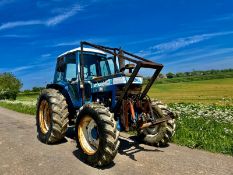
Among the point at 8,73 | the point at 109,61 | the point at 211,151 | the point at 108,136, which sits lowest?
the point at 211,151

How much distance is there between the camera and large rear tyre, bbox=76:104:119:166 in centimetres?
583

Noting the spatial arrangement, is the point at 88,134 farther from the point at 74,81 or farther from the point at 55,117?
the point at 74,81

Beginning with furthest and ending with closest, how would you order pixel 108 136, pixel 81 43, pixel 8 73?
pixel 8 73 < pixel 81 43 < pixel 108 136

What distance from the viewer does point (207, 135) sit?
8453 mm

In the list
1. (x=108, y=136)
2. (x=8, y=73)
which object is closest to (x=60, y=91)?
(x=108, y=136)

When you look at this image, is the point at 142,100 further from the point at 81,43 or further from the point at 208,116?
the point at 208,116

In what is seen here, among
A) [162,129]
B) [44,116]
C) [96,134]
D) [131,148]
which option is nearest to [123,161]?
[96,134]

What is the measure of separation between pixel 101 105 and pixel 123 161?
138 cm

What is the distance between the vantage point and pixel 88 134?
22.2 ft

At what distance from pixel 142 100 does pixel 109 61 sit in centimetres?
208

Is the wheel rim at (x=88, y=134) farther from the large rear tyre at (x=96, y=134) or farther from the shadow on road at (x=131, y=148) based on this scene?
the shadow on road at (x=131, y=148)

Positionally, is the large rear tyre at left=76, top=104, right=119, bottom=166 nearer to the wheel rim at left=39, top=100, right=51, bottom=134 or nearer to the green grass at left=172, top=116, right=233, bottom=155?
the wheel rim at left=39, top=100, right=51, bottom=134

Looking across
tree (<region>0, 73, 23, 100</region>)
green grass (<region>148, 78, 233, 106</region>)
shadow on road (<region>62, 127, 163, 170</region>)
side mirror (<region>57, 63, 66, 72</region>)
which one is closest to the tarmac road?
shadow on road (<region>62, 127, 163, 170</region>)

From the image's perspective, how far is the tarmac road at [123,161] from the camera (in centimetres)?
579
